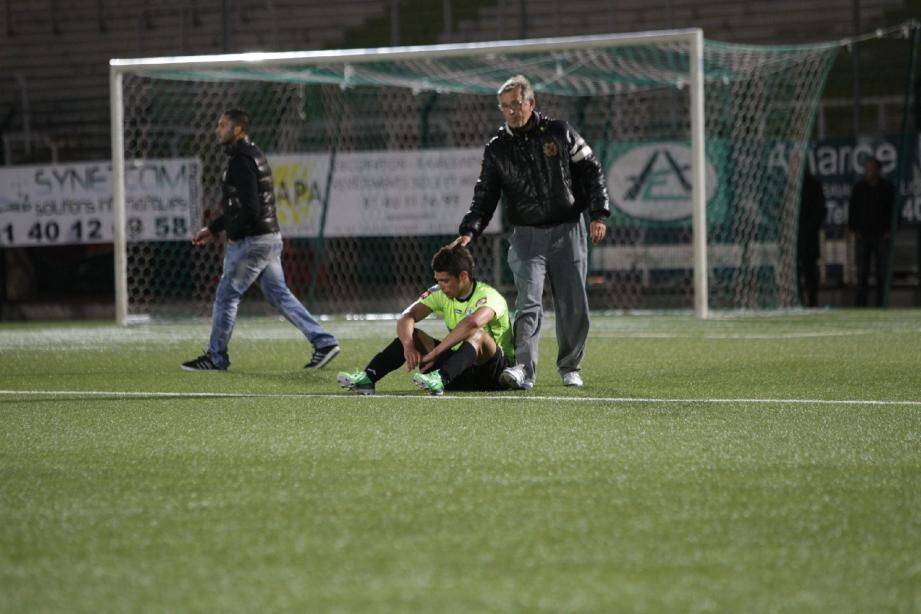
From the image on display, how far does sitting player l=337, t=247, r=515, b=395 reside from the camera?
780 cm

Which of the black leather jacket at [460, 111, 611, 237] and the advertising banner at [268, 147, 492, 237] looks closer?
the black leather jacket at [460, 111, 611, 237]

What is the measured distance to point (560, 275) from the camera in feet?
27.9

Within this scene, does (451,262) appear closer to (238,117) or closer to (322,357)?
(322,357)

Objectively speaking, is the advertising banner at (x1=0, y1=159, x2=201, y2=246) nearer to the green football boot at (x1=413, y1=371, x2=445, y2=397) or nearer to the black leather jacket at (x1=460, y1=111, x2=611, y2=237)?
the black leather jacket at (x1=460, y1=111, x2=611, y2=237)

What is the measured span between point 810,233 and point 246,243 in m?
9.34

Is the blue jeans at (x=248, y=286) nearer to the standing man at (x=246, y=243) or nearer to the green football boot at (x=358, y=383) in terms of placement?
the standing man at (x=246, y=243)

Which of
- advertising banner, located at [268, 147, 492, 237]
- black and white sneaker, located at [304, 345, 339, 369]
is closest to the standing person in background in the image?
advertising banner, located at [268, 147, 492, 237]

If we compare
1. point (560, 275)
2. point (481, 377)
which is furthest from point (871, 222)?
point (481, 377)

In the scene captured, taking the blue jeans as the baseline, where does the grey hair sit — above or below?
above

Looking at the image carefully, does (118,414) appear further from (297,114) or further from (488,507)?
(297,114)

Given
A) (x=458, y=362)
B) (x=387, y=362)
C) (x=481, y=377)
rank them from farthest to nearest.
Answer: (x=481, y=377) → (x=387, y=362) → (x=458, y=362)

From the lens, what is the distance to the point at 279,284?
34.6 ft

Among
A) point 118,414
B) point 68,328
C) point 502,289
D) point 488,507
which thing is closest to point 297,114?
point 502,289

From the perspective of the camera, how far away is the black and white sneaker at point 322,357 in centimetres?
1014
